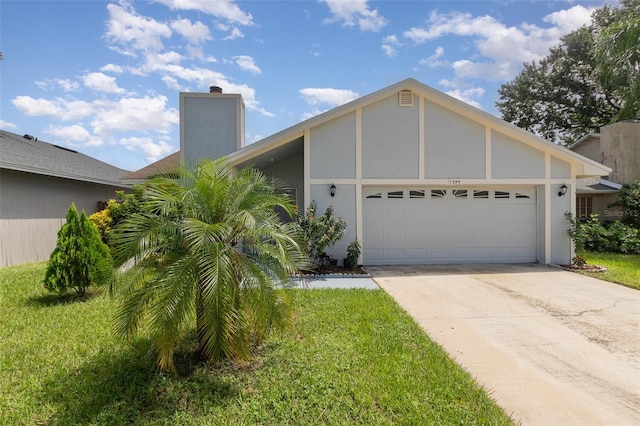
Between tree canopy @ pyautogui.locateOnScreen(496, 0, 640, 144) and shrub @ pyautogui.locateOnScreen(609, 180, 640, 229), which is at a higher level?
tree canopy @ pyautogui.locateOnScreen(496, 0, 640, 144)

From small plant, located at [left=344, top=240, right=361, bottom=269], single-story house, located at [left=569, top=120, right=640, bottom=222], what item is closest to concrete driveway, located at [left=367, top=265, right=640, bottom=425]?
small plant, located at [left=344, top=240, right=361, bottom=269]

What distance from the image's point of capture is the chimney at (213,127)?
12.4 metres

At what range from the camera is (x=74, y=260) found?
602 cm

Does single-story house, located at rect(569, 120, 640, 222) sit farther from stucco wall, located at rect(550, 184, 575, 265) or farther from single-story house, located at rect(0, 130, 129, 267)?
single-story house, located at rect(0, 130, 129, 267)

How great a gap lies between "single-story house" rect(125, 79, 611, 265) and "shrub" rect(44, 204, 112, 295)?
3.54m

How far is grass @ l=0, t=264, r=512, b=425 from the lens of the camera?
9.14 ft

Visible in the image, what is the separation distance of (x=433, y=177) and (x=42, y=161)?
530 inches

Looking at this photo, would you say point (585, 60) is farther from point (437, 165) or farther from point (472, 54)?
point (437, 165)

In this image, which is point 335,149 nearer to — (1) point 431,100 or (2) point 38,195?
(1) point 431,100

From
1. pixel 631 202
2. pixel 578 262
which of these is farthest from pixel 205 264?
pixel 631 202

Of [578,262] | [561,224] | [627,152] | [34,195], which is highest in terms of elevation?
[627,152]

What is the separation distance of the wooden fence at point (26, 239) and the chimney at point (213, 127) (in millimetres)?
5045

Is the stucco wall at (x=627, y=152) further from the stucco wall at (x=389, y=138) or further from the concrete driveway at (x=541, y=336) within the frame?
the stucco wall at (x=389, y=138)

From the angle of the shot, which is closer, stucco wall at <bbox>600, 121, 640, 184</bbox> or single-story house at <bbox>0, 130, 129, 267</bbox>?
single-story house at <bbox>0, 130, 129, 267</bbox>
